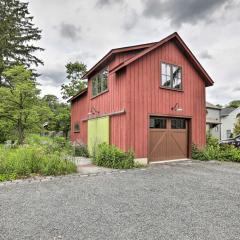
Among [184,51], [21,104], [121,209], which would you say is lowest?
[121,209]

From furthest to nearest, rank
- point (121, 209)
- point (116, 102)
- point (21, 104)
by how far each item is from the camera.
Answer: point (21, 104), point (116, 102), point (121, 209)

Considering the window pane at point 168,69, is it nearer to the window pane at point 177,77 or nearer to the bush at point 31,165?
the window pane at point 177,77

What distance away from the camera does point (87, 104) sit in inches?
606

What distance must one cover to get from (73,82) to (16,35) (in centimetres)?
864

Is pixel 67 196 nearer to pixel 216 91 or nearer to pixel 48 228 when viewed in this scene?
pixel 48 228

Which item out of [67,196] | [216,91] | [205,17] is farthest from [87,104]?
[216,91]

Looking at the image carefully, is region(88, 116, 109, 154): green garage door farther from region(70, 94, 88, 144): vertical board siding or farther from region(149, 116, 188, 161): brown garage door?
region(149, 116, 188, 161): brown garage door

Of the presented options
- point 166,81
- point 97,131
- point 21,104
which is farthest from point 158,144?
point 21,104

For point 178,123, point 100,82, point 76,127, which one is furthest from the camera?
point 76,127

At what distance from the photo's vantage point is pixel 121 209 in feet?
A: 15.1

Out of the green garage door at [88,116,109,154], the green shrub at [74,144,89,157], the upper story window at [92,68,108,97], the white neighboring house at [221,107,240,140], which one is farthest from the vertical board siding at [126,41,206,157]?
the white neighboring house at [221,107,240,140]

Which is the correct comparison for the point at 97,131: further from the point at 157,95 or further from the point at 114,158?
the point at 157,95

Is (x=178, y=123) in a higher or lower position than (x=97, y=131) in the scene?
higher

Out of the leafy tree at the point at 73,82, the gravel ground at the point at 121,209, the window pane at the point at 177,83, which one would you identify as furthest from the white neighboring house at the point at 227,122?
the gravel ground at the point at 121,209
